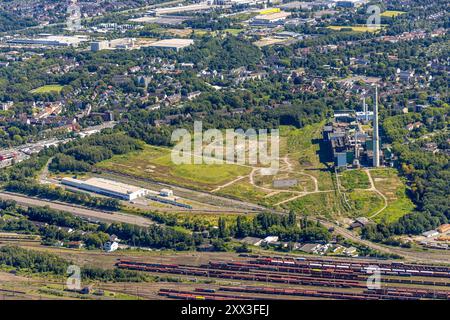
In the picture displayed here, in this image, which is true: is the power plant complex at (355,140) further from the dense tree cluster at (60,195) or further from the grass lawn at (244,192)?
the dense tree cluster at (60,195)

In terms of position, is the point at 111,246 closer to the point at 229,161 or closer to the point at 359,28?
the point at 229,161

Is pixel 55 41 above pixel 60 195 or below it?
above

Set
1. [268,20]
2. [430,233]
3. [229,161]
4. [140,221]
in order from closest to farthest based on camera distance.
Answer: [430,233] → [140,221] → [229,161] → [268,20]

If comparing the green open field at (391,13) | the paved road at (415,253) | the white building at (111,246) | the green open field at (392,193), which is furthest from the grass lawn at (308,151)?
the green open field at (391,13)

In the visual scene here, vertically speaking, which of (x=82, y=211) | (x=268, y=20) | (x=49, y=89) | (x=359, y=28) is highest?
(x=268, y=20)

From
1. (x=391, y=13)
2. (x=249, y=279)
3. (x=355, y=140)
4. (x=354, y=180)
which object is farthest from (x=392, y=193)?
(x=391, y=13)

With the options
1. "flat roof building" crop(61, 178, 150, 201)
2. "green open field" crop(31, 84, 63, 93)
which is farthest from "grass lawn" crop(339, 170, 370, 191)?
"green open field" crop(31, 84, 63, 93)
